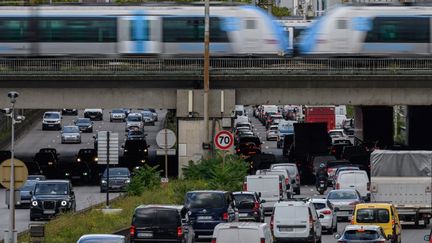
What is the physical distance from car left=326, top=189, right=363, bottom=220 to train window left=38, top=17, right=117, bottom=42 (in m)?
22.8

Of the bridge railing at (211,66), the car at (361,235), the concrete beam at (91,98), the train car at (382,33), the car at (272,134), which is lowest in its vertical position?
the car at (272,134)

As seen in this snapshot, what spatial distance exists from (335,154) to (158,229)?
172 feet

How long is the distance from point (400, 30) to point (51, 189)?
2597cm

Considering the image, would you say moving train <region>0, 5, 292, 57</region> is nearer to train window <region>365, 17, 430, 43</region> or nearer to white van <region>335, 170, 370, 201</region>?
train window <region>365, 17, 430, 43</region>

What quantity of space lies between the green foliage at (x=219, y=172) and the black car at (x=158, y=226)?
1587cm

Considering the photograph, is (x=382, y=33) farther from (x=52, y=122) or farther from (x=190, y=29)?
(x=52, y=122)

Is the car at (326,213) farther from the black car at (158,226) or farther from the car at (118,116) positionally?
the car at (118,116)

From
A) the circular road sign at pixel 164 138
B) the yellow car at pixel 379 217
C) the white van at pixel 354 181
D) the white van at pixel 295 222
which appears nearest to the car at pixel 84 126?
the white van at pixel 354 181

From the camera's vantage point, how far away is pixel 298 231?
40.7m

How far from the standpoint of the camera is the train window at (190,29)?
7200cm

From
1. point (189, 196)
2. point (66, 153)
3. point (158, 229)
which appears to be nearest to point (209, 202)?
point (189, 196)

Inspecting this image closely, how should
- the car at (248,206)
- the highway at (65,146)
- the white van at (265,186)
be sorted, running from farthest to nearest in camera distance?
1. the highway at (65,146)
2. the white van at (265,186)
3. the car at (248,206)

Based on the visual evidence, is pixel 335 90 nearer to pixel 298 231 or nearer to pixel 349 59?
pixel 349 59

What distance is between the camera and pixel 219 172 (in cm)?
5506
